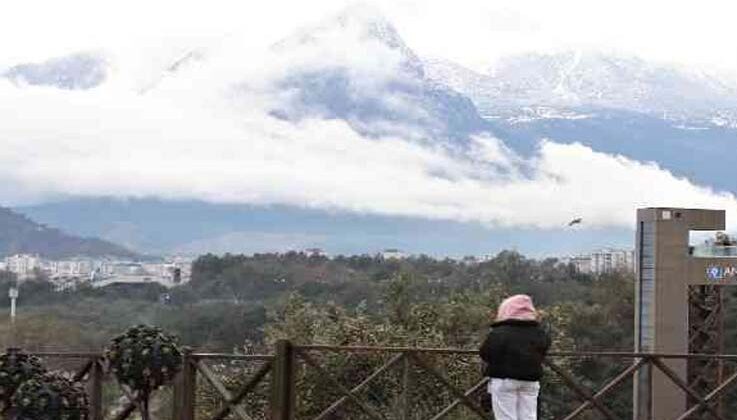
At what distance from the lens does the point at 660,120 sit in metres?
144

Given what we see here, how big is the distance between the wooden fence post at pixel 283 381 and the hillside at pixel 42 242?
75275 millimetres

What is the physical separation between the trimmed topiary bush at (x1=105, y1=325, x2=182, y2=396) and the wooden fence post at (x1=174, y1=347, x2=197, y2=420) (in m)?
0.10

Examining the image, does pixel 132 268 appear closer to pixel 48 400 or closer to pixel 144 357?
pixel 144 357

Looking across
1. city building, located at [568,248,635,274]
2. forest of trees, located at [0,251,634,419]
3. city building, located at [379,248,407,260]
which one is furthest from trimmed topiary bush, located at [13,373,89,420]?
city building, located at [379,248,407,260]

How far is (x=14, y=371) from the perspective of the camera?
6.18 metres

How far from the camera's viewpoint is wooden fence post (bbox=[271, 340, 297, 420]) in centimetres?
643

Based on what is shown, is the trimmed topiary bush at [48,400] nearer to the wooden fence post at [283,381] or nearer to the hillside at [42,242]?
the wooden fence post at [283,381]

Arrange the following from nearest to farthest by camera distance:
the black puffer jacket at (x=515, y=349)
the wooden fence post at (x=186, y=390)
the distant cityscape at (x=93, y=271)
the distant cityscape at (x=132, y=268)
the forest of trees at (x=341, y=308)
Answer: the black puffer jacket at (x=515, y=349), the wooden fence post at (x=186, y=390), the forest of trees at (x=341, y=308), the distant cityscape at (x=132, y=268), the distant cityscape at (x=93, y=271)

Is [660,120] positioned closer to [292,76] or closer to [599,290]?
[292,76]

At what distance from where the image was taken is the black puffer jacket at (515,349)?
560cm

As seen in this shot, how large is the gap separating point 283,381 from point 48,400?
4.23 ft

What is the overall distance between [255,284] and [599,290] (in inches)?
524

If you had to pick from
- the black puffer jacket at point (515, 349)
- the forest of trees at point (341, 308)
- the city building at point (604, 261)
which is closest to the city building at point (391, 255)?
the forest of trees at point (341, 308)

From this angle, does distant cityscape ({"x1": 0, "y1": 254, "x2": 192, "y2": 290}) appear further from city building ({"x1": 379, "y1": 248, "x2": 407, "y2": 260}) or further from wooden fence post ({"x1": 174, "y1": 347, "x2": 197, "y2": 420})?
wooden fence post ({"x1": 174, "y1": 347, "x2": 197, "y2": 420})
